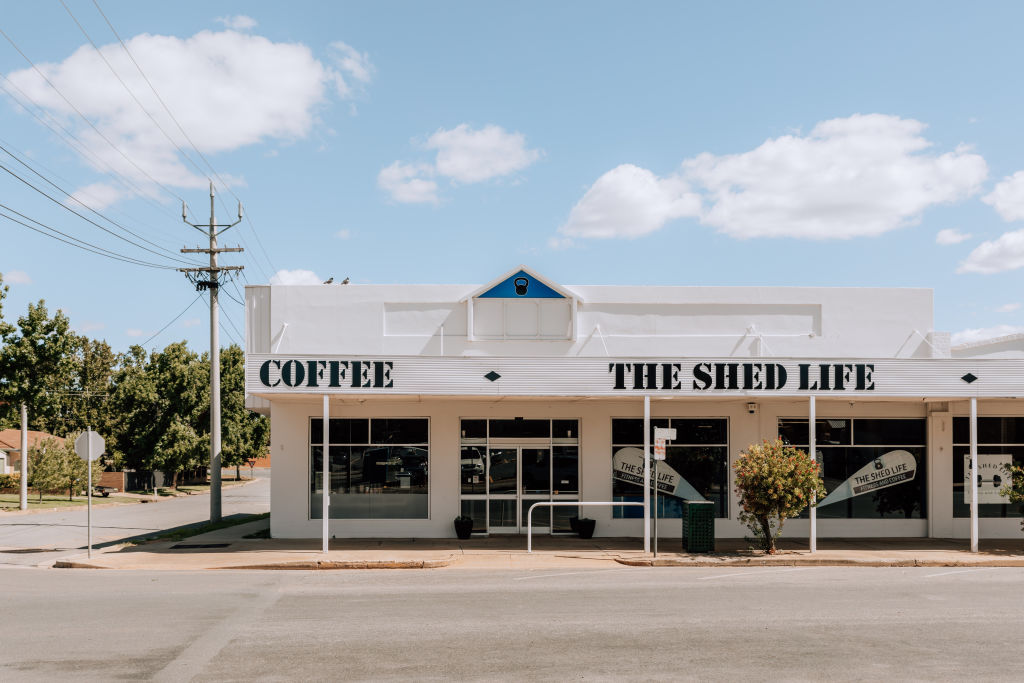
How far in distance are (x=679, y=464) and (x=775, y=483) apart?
407 centimetres

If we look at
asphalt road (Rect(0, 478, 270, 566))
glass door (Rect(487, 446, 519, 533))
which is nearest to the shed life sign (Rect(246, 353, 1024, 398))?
glass door (Rect(487, 446, 519, 533))

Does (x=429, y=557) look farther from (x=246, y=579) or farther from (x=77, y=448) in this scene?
(x=77, y=448)

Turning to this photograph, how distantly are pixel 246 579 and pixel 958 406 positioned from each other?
17.1m

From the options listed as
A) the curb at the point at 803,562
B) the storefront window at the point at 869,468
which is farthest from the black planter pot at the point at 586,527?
the storefront window at the point at 869,468

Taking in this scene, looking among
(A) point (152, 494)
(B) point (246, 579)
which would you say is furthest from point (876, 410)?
(A) point (152, 494)

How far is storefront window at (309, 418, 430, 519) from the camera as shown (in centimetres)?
2031

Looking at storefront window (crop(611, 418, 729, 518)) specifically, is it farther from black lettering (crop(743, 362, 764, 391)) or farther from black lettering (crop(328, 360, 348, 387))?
black lettering (crop(328, 360, 348, 387))

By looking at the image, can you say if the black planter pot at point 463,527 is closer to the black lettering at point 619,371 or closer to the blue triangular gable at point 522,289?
the black lettering at point 619,371

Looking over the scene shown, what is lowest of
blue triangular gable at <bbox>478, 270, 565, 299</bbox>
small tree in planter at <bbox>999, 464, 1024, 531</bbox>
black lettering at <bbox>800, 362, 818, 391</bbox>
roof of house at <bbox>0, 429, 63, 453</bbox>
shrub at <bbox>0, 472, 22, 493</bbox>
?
shrub at <bbox>0, 472, 22, 493</bbox>

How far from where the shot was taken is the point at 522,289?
69.7 feet

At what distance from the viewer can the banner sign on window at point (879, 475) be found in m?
20.8

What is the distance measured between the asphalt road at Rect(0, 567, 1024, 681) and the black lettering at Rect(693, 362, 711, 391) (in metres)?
4.45

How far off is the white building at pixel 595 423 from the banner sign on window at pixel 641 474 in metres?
0.05

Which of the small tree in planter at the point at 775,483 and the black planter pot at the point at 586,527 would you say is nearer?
the small tree in planter at the point at 775,483
